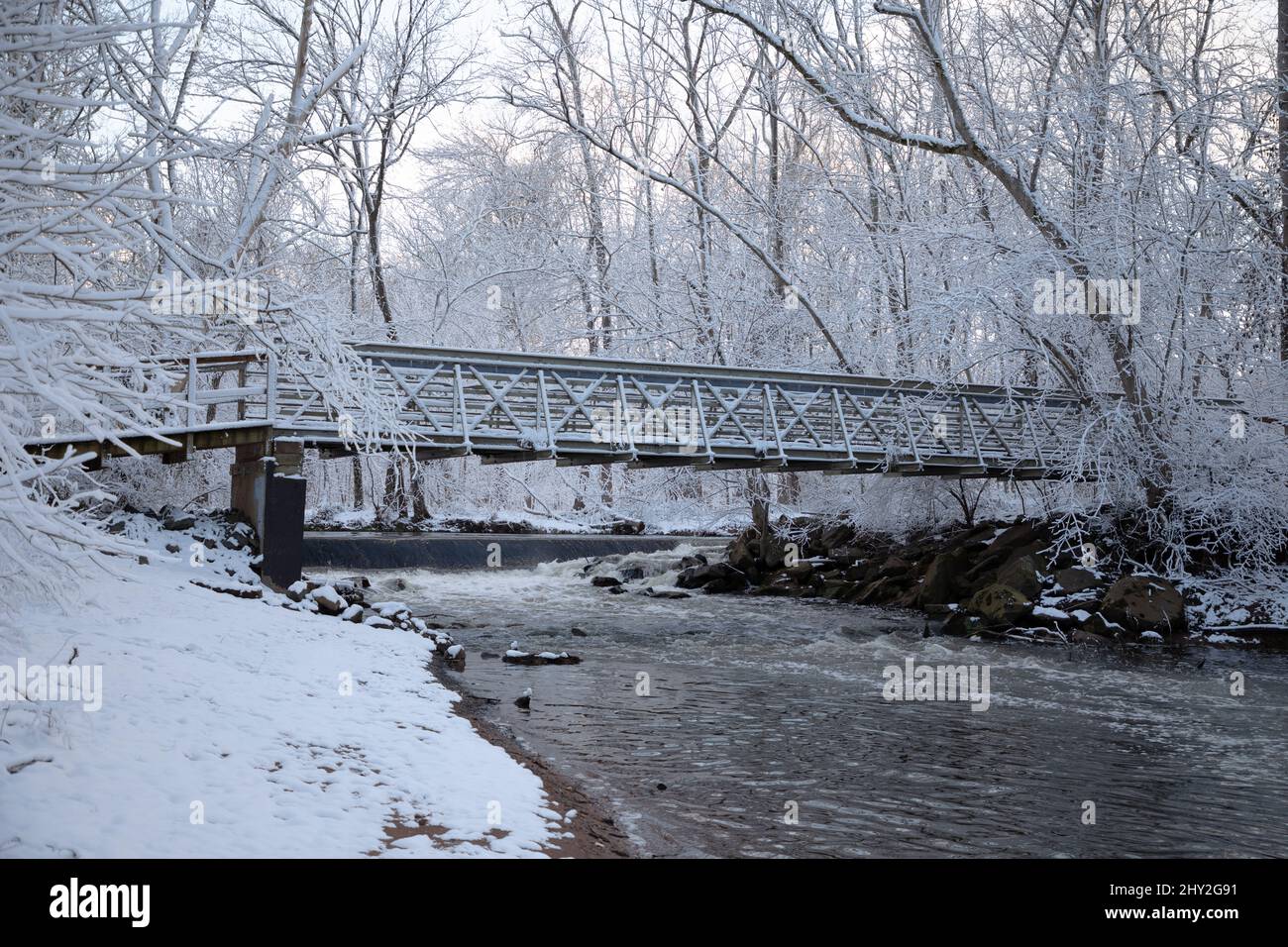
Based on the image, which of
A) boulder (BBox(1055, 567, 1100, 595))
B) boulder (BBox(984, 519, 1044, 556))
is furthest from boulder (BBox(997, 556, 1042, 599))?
boulder (BBox(984, 519, 1044, 556))

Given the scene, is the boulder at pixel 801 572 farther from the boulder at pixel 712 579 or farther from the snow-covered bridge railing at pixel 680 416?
the snow-covered bridge railing at pixel 680 416

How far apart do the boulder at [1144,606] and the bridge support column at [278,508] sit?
11.5m

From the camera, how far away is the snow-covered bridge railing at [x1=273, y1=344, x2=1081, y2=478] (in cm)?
1638

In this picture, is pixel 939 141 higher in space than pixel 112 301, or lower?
higher

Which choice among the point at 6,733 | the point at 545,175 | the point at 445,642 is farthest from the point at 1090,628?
the point at 545,175

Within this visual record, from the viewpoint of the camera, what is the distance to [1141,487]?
56.2 feet

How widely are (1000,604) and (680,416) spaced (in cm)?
618

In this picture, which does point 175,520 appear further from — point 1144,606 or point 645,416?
point 1144,606

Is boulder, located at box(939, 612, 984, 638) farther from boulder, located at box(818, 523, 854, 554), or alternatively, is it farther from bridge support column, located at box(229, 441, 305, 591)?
bridge support column, located at box(229, 441, 305, 591)

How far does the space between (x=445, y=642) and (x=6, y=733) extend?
707cm

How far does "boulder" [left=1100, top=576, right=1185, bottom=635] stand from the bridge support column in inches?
452

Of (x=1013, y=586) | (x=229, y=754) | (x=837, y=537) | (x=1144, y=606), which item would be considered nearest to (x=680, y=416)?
(x=1013, y=586)

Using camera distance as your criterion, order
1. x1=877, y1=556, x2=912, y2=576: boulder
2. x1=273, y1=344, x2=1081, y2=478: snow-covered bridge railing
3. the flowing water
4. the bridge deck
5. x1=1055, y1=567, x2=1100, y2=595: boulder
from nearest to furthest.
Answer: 1. the flowing water
2. the bridge deck
3. x1=273, y1=344, x2=1081, y2=478: snow-covered bridge railing
4. x1=1055, y1=567, x2=1100, y2=595: boulder
5. x1=877, y1=556, x2=912, y2=576: boulder
